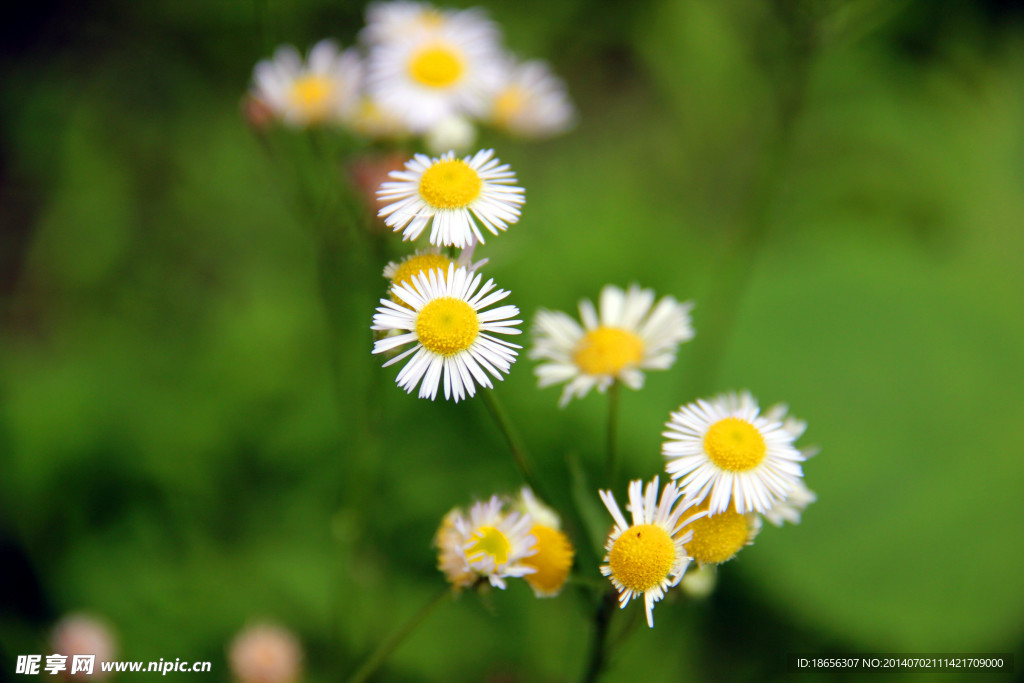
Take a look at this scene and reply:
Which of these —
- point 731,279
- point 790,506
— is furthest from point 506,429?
point 731,279

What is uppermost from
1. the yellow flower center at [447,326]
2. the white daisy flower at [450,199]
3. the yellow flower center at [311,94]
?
the yellow flower center at [311,94]

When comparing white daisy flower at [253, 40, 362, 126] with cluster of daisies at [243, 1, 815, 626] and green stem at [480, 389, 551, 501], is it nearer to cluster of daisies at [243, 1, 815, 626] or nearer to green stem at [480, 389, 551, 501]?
cluster of daisies at [243, 1, 815, 626]

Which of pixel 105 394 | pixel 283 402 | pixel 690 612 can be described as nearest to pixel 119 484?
pixel 105 394

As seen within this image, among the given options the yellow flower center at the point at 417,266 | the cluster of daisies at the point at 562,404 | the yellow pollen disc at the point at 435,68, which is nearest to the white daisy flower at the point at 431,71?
the yellow pollen disc at the point at 435,68

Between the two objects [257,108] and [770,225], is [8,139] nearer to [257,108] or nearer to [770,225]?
[257,108]

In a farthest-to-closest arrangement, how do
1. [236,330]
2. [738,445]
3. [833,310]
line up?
[833,310], [236,330], [738,445]

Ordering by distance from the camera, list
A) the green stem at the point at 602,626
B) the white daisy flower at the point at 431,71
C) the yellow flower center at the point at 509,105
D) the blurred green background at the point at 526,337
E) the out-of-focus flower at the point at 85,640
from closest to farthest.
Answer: the green stem at the point at 602,626
the white daisy flower at the point at 431,71
the out-of-focus flower at the point at 85,640
the yellow flower center at the point at 509,105
the blurred green background at the point at 526,337

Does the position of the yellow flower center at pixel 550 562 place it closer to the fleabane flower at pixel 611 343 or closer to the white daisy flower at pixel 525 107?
the fleabane flower at pixel 611 343

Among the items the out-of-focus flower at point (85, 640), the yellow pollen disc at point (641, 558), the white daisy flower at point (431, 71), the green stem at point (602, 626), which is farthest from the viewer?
the out-of-focus flower at point (85, 640)

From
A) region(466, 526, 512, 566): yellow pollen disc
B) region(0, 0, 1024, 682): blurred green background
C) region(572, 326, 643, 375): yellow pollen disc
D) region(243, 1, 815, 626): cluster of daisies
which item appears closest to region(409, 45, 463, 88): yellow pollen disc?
region(0, 0, 1024, 682): blurred green background
